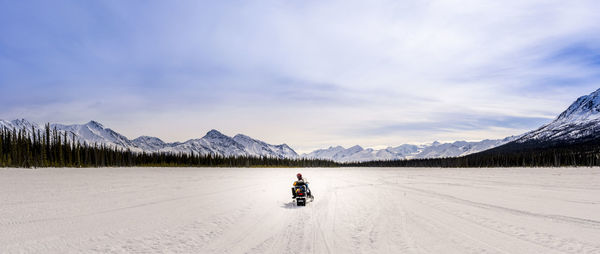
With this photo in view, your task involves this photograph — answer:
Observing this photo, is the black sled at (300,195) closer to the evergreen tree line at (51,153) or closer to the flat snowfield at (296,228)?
the flat snowfield at (296,228)

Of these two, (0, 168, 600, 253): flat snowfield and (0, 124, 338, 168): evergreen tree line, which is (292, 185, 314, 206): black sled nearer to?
(0, 168, 600, 253): flat snowfield

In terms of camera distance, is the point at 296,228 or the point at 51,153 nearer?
the point at 296,228

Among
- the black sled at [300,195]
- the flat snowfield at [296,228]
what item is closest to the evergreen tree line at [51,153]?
the flat snowfield at [296,228]

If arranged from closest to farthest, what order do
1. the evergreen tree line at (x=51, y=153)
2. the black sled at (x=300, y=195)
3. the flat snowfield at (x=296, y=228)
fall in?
the flat snowfield at (x=296, y=228) → the black sled at (x=300, y=195) → the evergreen tree line at (x=51, y=153)

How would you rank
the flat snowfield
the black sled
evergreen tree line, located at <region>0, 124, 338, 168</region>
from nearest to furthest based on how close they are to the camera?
the flat snowfield, the black sled, evergreen tree line, located at <region>0, 124, 338, 168</region>

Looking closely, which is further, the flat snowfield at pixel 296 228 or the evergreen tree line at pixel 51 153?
the evergreen tree line at pixel 51 153

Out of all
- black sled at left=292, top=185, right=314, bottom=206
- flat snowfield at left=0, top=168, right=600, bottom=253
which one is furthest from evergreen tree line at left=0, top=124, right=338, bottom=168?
black sled at left=292, top=185, right=314, bottom=206

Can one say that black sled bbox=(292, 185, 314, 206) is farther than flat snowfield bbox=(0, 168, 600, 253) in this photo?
Yes

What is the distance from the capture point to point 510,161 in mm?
161125

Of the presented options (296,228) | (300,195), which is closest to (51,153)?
(300,195)

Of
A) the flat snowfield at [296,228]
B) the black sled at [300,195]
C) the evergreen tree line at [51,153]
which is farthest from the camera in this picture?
the evergreen tree line at [51,153]

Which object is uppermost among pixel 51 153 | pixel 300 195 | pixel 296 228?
pixel 51 153

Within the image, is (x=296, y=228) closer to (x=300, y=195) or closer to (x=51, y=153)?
(x=300, y=195)

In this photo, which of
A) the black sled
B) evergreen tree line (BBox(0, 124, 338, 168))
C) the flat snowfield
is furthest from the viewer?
evergreen tree line (BBox(0, 124, 338, 168))
